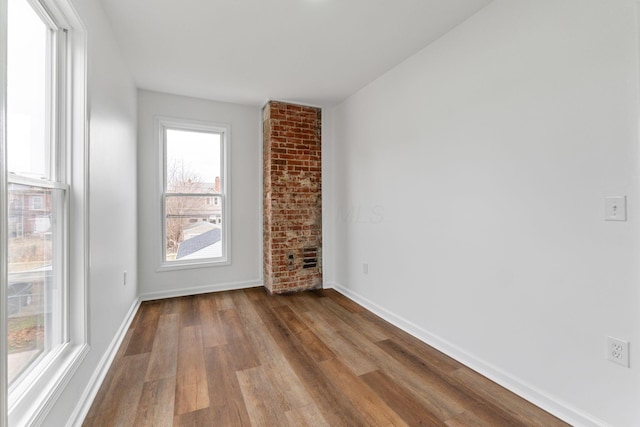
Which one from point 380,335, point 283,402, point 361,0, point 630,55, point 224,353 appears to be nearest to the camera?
point 630,55

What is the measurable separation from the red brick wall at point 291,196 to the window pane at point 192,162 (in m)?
0.70

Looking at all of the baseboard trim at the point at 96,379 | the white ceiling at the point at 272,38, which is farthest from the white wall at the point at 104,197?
the white ceiling at the point at 272,38

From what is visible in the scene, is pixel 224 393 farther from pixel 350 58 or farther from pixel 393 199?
pixel 350 58

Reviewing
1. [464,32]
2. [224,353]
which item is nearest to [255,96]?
[464,32]

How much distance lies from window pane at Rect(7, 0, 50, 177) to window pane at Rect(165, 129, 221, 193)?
89.5 inches

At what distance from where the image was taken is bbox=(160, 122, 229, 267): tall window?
3.68 m

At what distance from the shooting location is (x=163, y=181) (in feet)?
11.9

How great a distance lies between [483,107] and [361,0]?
3.68 ft

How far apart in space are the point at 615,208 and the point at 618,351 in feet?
2.29

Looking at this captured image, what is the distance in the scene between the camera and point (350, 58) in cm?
272

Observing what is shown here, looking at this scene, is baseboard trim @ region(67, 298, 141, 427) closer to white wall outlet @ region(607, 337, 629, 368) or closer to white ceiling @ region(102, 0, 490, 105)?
white ceiling @ region(102, 0, 490, 105)

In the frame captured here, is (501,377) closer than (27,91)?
No

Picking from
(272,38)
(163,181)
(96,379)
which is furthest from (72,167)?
(163,181)

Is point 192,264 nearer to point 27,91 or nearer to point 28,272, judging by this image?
→ point 28,272
